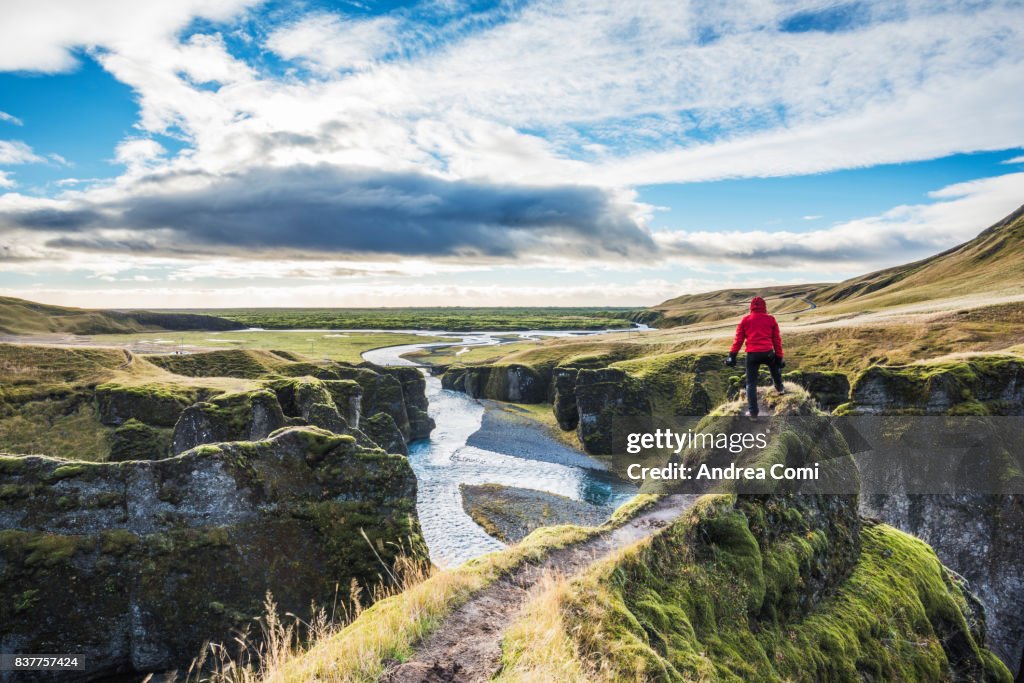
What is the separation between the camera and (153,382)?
49812mm

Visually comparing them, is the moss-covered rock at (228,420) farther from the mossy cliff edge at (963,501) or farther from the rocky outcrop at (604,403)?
the rocky outcrop at (604,403)

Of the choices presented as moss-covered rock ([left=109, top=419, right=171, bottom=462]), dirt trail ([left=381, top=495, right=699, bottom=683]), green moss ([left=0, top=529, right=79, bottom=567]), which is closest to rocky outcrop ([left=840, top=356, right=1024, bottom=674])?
dirt trail ([left=381, top=495, right=699, bottom=683])

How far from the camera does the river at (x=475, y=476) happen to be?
40219 mm

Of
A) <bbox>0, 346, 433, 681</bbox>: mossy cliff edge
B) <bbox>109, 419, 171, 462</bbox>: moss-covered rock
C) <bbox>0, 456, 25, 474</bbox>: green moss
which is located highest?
<bbox>0, 456, 25, 474</bbox>: green moss

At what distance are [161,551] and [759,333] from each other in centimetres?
2184

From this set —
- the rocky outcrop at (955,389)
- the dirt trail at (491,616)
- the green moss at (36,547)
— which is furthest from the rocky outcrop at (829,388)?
the green moss at (36,547)

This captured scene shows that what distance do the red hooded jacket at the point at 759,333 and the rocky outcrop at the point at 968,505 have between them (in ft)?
74.0

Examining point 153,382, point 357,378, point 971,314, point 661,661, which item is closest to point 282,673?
point 661,661

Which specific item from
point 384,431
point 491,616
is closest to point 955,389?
point 491,616

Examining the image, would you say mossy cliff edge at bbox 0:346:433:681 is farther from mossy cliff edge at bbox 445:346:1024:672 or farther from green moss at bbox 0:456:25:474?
mossy cliff edge at bbox 445:346:1024:672

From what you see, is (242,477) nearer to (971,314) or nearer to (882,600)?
(882,600)

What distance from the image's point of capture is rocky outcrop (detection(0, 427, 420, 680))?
52.7 ft

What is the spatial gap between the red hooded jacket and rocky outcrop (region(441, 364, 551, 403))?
A: 85.2 m

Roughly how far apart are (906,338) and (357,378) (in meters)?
81.8
